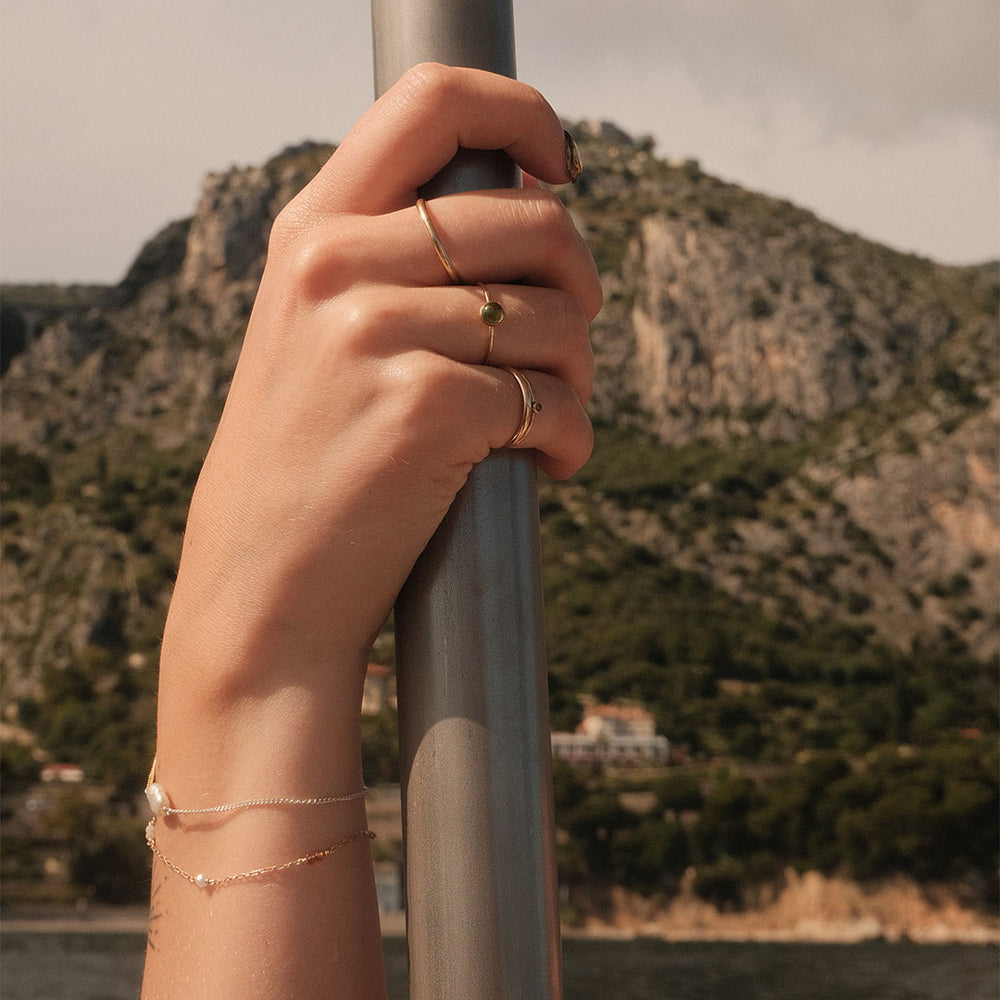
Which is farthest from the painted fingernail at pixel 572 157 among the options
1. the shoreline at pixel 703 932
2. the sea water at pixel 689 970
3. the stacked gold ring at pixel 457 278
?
the shoreline at pixel 703 932

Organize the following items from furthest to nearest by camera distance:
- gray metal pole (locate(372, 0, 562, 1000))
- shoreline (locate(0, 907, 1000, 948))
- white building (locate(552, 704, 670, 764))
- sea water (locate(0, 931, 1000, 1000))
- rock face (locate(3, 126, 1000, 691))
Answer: rock face (locate(3, 126, 1000, 691)) < white building (locate(552, 704, 670, 764)) < shoreline (locate(0, 907, 1000, 948)) < sea water (locate(0, 931, 1000, 1000)) < gray metal pole (locate(372, 0, 562, 1000))

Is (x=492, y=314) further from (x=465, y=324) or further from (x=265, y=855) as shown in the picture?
(x=265, y=855)

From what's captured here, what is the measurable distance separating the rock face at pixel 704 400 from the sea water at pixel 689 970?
14.0m

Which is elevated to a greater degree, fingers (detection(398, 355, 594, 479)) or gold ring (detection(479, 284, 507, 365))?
gold ring (detection(479, 284, 507, 365))

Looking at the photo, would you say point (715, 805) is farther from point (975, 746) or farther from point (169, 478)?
point (169, 478)

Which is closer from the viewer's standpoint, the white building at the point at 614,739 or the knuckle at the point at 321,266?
the knuckle at the point at 321,266

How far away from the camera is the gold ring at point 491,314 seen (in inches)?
31.0

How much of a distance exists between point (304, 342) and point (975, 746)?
197 feet

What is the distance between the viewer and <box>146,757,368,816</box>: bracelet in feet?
2.80

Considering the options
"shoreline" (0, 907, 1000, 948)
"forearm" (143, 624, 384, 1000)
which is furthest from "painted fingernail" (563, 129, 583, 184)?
"shoreline" (0, 907, 1000, 948)

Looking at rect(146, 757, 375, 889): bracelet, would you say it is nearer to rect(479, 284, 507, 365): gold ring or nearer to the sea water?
rect(479, 284, 507, 365): gold ring

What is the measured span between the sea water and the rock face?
13981 mm

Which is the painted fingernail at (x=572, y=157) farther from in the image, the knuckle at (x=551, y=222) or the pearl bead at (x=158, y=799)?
the pearl bead at (x=158, y=799)

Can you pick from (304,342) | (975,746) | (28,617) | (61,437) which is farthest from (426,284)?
(61,437)
